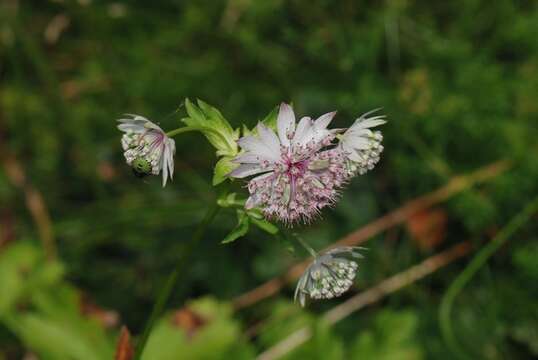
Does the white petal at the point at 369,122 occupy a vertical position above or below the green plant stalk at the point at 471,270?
above

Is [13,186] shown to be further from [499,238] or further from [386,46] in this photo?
[499,238]

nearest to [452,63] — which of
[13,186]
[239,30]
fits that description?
[239,30]

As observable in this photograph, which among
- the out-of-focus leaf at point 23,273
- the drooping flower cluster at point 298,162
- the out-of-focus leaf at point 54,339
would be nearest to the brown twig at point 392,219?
the out-of-focus leaf at point 54,339

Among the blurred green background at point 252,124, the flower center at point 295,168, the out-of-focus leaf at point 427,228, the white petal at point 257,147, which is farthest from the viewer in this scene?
the out-of-focus leaf at point 427,228

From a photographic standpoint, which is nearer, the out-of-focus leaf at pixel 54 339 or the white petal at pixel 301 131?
the white petal at pixel 301 131

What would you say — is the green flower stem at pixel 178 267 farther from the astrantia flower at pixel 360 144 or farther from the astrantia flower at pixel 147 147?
the astrantia flower at pixel 360 144

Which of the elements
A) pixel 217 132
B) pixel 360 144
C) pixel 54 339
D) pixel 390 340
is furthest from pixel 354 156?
pixel 54 339

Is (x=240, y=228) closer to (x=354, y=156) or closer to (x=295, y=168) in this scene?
(x=295, y=168)
